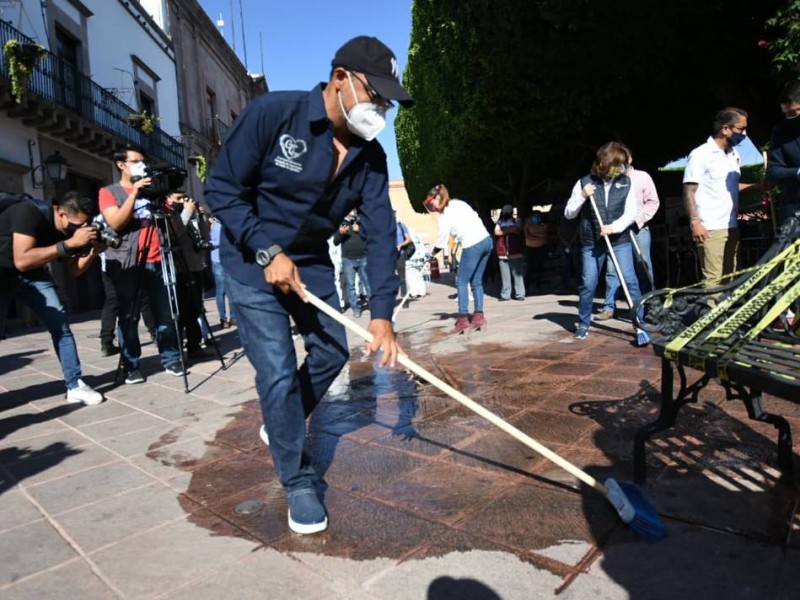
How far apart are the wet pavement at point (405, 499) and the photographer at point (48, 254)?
39 centimetres

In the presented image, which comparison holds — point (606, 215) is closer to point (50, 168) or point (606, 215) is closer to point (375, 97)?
point (375, 97)

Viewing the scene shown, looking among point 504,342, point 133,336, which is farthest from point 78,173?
point 504,342

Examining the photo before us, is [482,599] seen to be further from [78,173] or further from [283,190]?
[78,173]

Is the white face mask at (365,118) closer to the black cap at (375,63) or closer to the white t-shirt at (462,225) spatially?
the black cap at (375,63)

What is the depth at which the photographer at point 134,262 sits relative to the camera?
481 centimetres

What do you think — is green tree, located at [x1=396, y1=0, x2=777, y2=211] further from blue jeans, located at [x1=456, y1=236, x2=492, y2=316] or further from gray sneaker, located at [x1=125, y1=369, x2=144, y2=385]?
gray sneaker, located at [x1=125, y1=369, x2=144, y2=385]

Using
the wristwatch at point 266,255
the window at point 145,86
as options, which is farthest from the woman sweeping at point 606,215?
the window at point 145,86

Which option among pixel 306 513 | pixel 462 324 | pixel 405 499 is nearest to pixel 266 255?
pixel 306 513

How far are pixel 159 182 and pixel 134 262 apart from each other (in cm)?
79

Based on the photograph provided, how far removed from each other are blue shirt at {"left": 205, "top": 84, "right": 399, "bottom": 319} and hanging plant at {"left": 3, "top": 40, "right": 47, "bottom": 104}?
12128 millimetres

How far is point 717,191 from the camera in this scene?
4992mm

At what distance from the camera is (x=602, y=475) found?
261cm

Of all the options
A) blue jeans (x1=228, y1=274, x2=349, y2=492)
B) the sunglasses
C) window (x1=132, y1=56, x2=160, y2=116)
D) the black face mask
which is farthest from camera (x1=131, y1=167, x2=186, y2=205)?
window (x1=132, y1=56, x2=160, y2=116)

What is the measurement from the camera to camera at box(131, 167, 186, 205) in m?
4.70
